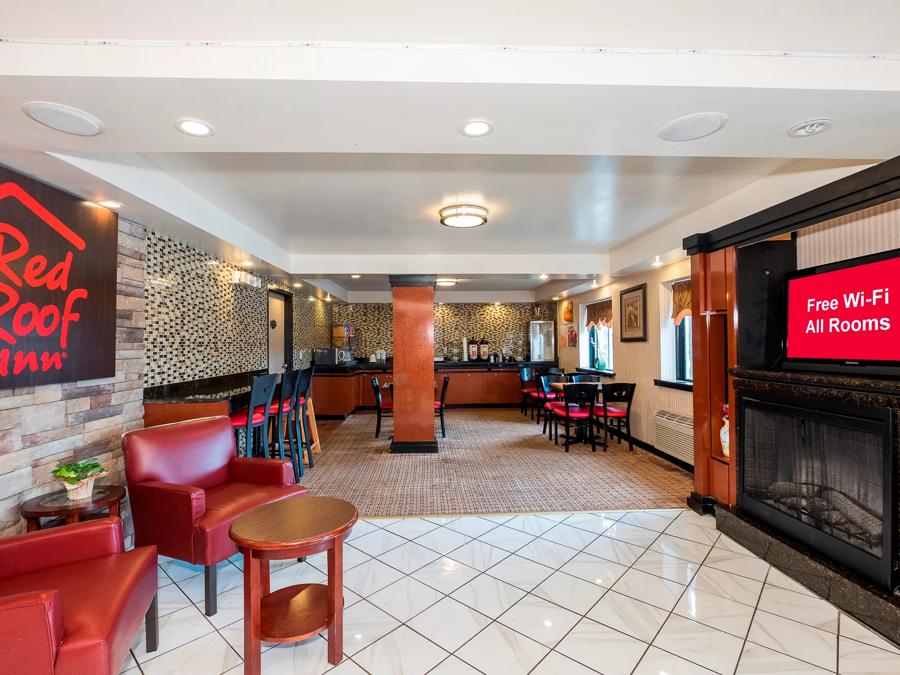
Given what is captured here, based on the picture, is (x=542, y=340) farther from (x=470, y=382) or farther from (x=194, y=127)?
(x=194, y=127)

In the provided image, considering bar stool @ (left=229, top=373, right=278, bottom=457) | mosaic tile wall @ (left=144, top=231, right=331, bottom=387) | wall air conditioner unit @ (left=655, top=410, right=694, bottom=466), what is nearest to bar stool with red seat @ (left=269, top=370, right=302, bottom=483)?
bar stool @ (left=229, top=373, right=278, bottom=457)

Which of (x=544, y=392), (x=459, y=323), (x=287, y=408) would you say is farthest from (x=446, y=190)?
(x=459, y=323)

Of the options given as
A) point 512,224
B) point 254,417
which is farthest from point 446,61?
point 254,417

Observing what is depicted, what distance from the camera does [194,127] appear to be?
1.86 meters

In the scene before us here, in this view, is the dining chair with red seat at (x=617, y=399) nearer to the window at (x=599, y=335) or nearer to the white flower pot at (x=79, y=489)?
the window at (x=599, y=335)

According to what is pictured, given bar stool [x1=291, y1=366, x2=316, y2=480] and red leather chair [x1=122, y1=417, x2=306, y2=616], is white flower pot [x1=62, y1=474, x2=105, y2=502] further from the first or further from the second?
bar stool [x1=291, y1=366, x2=316, y2=480]

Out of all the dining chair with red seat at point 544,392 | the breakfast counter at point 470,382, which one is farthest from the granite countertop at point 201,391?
the dining chair with red seat at point 544,392

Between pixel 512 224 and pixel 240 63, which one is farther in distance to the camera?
pixel 512 224

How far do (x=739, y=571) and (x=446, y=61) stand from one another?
3.10m

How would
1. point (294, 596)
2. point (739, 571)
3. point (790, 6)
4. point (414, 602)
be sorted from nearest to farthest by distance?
point (790, 6), point (294, 596), point (414, 602), point (739, 571)

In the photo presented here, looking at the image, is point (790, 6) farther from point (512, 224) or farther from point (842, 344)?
point (512, 224)

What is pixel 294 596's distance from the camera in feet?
6.71

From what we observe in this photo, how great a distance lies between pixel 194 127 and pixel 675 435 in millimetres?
4928

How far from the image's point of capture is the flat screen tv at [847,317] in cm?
210
